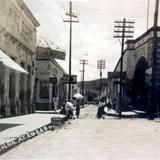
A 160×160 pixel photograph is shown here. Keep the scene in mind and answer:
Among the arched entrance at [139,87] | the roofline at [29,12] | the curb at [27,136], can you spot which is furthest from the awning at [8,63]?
the arched entrance at [139,87]

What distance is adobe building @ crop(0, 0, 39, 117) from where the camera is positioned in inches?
1004

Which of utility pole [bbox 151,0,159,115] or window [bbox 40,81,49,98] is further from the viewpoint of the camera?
window [bbox 40,81,49,98]

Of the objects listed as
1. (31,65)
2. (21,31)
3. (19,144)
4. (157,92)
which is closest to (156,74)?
(157,92)

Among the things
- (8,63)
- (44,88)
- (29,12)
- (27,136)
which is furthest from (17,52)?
(44,88)

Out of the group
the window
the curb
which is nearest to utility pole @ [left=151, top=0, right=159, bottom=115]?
the window

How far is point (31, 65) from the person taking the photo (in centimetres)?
3628

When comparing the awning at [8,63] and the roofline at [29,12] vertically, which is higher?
the roofline at [29,12]

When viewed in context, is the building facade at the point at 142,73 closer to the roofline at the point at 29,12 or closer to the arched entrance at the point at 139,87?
the arched entrance at the point at 139,87

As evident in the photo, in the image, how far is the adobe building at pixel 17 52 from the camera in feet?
83.7

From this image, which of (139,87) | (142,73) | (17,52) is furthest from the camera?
(139,87)

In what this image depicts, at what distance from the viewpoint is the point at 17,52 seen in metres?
29.3

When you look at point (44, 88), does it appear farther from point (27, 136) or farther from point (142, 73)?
point (27, 136)

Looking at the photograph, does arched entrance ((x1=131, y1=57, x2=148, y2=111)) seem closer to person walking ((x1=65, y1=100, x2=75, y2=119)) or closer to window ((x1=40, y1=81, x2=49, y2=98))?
window ((x1=40, y1=81, x2=49, y2=98))

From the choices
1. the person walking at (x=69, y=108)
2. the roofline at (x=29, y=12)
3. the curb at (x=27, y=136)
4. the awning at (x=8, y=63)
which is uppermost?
the roofline at (x=29, y=12)
